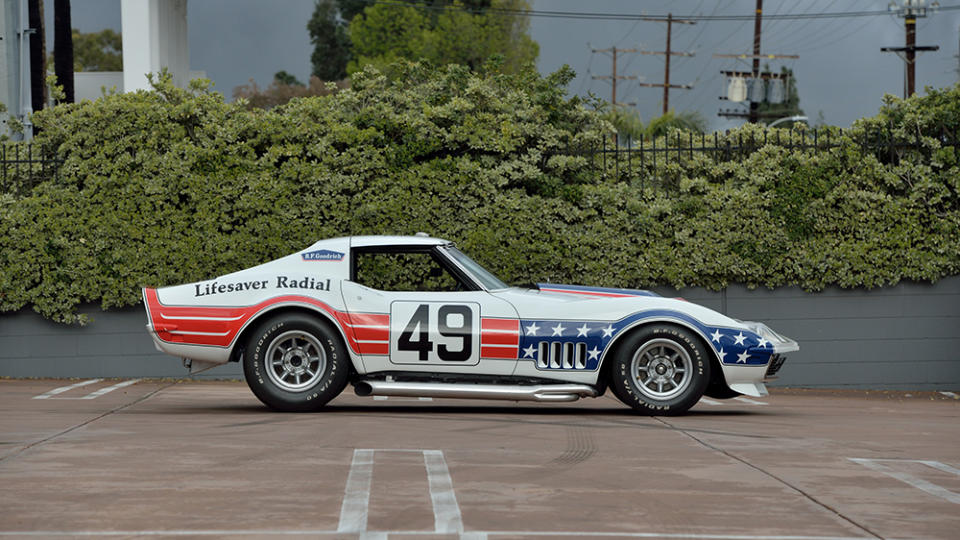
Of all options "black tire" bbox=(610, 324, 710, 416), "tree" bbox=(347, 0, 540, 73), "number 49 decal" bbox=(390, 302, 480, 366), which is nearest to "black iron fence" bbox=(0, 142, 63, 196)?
"number 49 decal" bbox=(390, 302, 480, 366)

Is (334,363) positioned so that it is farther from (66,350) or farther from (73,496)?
(66,350)

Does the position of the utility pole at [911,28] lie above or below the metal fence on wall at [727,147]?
above

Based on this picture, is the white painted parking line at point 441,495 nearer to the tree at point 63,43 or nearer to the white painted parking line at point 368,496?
the white painted parking line at point 368,496

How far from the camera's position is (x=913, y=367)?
14258 millimetres

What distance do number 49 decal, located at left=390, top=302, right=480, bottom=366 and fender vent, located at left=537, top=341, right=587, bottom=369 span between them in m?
0.53

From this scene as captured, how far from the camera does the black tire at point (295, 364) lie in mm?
9688

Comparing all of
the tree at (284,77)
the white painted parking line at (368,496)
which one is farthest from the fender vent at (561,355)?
the tree at (284,77)

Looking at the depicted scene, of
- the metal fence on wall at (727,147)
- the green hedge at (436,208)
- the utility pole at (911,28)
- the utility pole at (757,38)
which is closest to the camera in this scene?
the green hedge at (436,208)

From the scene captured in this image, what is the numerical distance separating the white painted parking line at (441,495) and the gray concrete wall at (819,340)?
26.1 ft

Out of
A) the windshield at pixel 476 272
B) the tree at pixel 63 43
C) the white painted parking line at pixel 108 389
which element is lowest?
the white painted parking line at pixel 108 389

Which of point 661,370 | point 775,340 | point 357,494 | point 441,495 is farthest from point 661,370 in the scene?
point 357,494

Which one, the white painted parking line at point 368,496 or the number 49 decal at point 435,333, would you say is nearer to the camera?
the white painted parking line at point 368,496

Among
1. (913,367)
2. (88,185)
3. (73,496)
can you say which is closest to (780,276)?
(913,367)

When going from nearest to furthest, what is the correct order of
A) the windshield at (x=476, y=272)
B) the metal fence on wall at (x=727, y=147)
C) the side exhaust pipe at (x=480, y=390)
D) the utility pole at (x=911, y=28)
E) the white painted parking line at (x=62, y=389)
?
the side exhaust pipe at (x=480, y=390), the windshield at (x=476, y=272), the white painted parking line at (x=62, y=389), the metal fence on wall at (x=727, y=147), the utility pole at (x=911, y=28)
